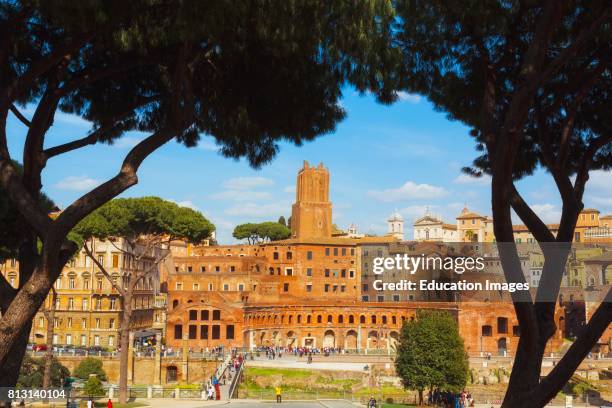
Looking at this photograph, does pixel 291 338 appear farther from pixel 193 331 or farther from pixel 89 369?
pixel 89 369

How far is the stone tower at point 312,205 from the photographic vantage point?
57.5 meters

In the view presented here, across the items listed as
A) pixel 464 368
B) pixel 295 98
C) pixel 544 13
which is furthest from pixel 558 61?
pixel 464 368

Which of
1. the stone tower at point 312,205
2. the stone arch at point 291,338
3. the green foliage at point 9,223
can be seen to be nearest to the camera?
the green foliage at point 9,223

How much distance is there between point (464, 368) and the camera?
27719mm

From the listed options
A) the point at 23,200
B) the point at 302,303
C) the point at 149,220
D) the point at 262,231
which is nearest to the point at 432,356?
the point at 149,220

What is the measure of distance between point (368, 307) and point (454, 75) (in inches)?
1539

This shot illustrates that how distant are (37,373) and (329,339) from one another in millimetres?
24329

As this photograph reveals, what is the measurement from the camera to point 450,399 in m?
25.0

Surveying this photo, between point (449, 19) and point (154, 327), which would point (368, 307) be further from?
point (449, 19)

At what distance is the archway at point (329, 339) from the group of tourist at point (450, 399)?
61.5 ft

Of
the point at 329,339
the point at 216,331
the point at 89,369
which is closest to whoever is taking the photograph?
the point at 89,369

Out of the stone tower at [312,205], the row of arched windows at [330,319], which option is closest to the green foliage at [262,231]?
the stone tower at [312,205]

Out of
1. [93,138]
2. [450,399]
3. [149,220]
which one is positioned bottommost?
[450,399]

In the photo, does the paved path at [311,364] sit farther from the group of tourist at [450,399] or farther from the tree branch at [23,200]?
the tree branch at [23,200]
